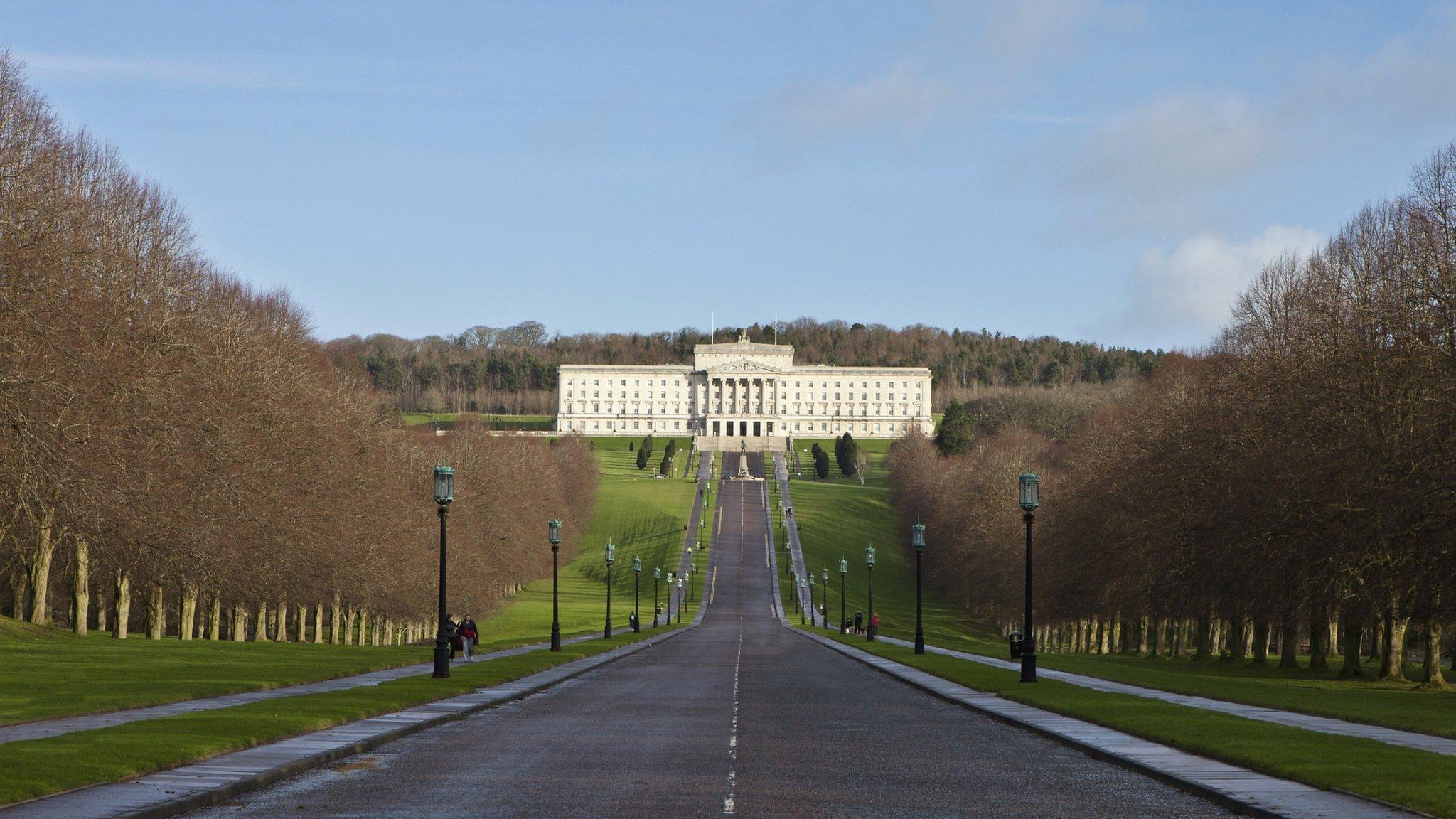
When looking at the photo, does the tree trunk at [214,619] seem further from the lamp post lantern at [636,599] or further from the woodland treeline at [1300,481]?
the woodland treeline at [1300,481]

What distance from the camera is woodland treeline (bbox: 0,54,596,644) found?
1443 inches

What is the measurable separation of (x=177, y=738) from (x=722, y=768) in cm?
732

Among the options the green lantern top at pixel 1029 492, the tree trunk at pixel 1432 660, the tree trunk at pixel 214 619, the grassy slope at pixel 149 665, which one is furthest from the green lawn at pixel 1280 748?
the tree trunk at pixel 214 619

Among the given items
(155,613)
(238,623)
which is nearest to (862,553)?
(238,623)

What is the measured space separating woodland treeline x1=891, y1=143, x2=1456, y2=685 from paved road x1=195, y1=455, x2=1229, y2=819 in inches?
577

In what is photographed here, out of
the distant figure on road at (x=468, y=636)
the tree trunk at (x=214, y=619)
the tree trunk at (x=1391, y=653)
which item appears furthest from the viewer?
the tree trunk at (x=214, y=619)

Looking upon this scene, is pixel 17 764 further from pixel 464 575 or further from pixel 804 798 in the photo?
pixel 464 575

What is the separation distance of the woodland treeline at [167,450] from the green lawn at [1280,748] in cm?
2399

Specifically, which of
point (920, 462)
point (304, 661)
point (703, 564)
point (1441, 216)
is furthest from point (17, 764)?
point (920, 462)

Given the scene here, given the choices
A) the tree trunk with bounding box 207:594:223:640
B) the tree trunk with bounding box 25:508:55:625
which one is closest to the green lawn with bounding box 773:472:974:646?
the tree trunk with bounding box 207:594:223:640

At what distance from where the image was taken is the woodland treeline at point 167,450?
120 ft

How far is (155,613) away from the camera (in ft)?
185

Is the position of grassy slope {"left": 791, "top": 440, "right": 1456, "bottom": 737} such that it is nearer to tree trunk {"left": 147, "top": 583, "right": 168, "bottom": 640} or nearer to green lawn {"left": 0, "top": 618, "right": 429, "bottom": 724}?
green lawn {"left": 0, "top": 618, "right": 429, "bottom": 724}

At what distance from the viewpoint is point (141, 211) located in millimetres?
59094
